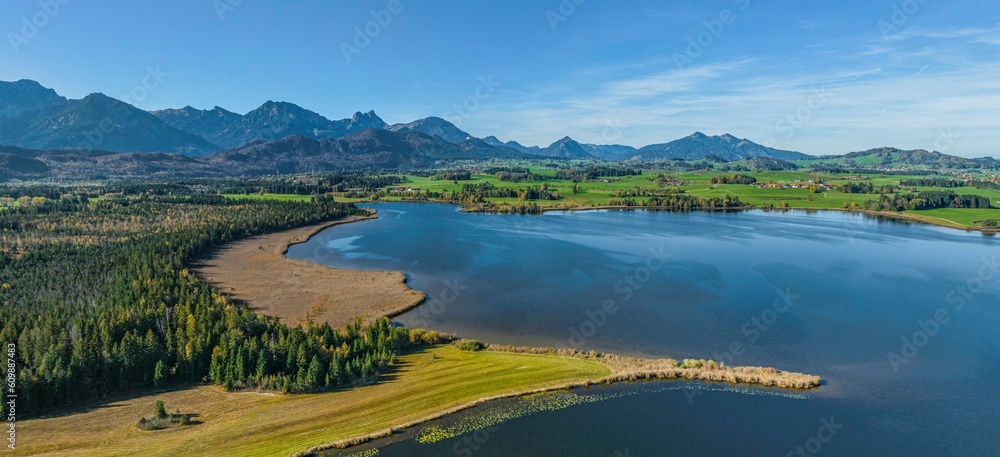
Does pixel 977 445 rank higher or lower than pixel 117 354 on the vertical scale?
lower

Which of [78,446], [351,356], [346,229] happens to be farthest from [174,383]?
[346,229]

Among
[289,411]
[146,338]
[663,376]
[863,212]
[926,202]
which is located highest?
[926,202]

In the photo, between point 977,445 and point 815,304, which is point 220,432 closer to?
point 977,445

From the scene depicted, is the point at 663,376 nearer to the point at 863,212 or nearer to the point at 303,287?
the point at 303,287

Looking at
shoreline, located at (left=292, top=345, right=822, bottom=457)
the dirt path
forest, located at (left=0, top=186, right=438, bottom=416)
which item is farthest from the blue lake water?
forest, located at (left=0, top=186, right=438, bottom=416)

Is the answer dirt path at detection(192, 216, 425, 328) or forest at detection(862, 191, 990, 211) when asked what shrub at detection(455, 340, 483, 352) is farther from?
forest at detection(862, 191, 990, 211)

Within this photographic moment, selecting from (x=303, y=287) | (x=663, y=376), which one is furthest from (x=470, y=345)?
(x=303, y=287)
